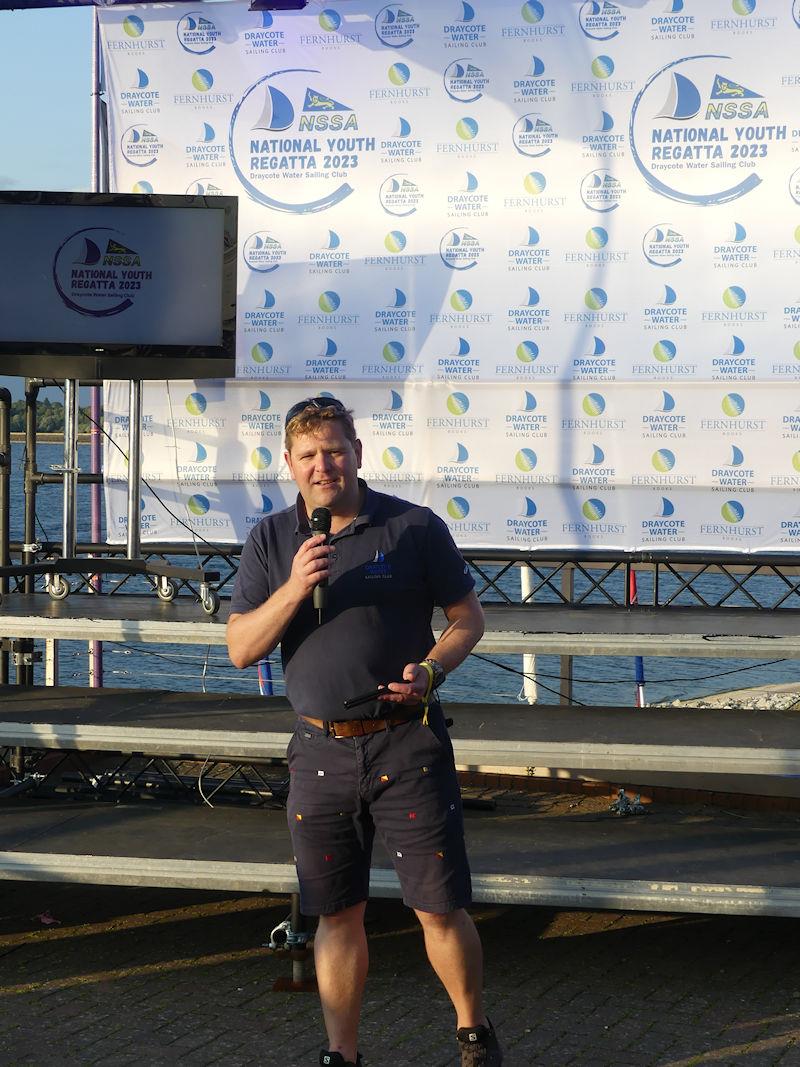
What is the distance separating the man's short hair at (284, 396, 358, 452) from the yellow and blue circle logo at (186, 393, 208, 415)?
3849 mm

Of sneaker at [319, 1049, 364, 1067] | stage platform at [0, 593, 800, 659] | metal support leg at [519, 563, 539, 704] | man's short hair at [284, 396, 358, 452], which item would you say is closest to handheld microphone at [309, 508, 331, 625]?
man's short hair at [284, 396, 358, 452]

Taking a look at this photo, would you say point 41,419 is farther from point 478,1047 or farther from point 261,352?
point 478,1047

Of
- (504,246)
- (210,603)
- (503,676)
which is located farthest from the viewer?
(503,676)

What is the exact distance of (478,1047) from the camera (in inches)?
142

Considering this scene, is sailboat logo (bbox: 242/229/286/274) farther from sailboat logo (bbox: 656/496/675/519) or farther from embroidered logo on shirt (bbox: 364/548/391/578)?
embroidered logo on shirt (bbox: 364/548/391/578)

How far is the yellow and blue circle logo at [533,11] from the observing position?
686 centimetres

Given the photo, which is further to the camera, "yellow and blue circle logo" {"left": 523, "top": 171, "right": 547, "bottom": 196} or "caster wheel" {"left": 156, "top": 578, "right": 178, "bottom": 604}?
"yellow and blue circle logo" {"left": 523, "top": 171, "right": 547, "bottom": 196}

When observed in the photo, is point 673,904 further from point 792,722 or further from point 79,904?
point 79,904

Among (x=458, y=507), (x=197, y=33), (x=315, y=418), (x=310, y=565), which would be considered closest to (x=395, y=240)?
(x=458, y=507)

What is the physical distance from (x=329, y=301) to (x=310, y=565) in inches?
159

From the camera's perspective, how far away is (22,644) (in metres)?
6.74

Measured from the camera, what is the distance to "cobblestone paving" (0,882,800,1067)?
420cm

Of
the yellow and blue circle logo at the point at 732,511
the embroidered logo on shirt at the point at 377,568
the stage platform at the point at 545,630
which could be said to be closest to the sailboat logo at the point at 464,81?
the yellow and blue circle logo at the point at 732,511

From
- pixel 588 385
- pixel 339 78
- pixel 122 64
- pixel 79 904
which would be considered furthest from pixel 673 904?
pixel 122 64
